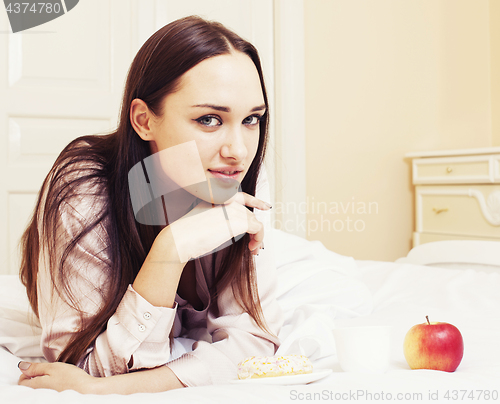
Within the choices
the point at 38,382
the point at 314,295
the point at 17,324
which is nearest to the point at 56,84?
the point at 17,324

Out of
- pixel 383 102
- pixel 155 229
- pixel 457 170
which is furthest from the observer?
pixel 383 102

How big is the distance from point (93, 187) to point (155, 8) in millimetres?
1711

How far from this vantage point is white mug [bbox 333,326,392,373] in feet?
2.26

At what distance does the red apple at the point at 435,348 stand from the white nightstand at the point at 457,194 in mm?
1783

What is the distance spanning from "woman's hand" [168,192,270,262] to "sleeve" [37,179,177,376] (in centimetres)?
9

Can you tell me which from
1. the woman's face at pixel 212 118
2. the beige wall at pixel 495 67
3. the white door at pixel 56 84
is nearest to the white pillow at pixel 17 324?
the woman's face at pixel 212 118

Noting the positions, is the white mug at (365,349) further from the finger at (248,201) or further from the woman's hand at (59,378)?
the woman's hand at (59,378)

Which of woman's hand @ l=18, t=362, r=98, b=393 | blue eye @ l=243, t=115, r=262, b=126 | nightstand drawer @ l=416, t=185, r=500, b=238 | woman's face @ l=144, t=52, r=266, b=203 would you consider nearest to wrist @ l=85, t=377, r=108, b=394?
woman's hand @ l=18, t=362, r=98, b=393

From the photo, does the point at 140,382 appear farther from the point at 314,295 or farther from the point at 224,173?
the point at 314,295

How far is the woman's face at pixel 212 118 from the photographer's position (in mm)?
744

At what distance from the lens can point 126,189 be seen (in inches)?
32.3

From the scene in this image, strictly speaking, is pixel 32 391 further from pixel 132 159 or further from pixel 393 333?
pixel 393 333

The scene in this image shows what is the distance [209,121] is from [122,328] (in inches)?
12.7

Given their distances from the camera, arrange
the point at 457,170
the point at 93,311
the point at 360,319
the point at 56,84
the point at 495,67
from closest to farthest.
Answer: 1. the point at 93,311
2. the point at 360,319
3. the point at 56,84
4. the point at 457,170
5. the point at 495,67
